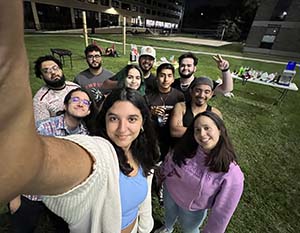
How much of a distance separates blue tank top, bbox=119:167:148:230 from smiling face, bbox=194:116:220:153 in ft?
1.83

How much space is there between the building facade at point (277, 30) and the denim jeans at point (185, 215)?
25.4 m

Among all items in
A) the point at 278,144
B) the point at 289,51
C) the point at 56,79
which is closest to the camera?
the point at 56,79

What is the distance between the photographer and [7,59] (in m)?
0.28

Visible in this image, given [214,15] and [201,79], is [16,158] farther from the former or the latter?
[214,15]

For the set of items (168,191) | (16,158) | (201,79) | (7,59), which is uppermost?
(7,59)

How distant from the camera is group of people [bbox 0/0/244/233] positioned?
0.34m

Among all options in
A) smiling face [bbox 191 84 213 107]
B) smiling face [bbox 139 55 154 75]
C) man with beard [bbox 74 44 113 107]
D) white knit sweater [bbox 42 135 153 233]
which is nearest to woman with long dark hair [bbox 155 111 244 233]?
smiling face [bbox 191 84 213 107]

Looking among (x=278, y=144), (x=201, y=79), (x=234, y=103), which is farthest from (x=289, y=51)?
(x=201, y=79)

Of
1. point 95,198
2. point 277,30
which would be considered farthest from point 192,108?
point 277,30

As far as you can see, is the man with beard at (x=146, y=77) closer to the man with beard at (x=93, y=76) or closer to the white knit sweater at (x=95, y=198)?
the man with beard at (x=93, y=76)

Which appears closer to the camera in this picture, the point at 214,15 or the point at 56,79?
the point at 56,79

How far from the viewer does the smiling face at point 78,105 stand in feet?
6.37

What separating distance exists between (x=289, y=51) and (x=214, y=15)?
130 ft

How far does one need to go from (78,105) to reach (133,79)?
3.02 feet
